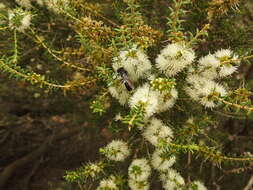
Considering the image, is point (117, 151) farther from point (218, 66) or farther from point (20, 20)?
point (20, 20)

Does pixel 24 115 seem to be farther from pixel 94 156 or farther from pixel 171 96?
pixel 171 96

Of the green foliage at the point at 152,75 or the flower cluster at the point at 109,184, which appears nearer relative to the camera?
the green foliage at the point at 152,75

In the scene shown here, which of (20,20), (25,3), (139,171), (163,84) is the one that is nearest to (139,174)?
(139,171)

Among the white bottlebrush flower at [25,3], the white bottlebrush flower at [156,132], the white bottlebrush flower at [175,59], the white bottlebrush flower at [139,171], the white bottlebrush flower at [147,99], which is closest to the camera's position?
the white bottlebrush flower at [147,99]

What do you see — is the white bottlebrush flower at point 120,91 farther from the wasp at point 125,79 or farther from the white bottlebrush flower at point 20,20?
the white bottlebrush flower at point 20,20

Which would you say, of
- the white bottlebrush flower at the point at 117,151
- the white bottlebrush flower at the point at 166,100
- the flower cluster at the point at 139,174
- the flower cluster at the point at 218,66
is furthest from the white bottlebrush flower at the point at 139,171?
the flower cluster at the point at 218,66

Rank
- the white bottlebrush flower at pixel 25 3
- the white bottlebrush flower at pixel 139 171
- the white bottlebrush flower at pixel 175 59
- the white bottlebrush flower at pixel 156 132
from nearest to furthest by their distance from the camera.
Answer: the white bottlebrush flower at pixel 175 59 → the white bottlebrush flower at pixel 156 132 → the white bottlebrush flower at pixel 139 171 → the white bottlebrush flower at pixel 25 3

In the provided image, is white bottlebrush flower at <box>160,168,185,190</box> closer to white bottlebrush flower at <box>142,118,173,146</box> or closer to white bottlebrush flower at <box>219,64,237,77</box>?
white bottlebrush flower at <box>142,118,173,146</box>

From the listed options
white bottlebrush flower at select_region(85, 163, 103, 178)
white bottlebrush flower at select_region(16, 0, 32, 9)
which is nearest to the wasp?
white bottlebrush flower at select_region(85, 163, 103, 178)

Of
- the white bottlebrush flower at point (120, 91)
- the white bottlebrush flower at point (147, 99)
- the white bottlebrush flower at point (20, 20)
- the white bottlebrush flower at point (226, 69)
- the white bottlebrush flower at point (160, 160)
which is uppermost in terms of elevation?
the white bottlebrush flower at point (20, 20)
